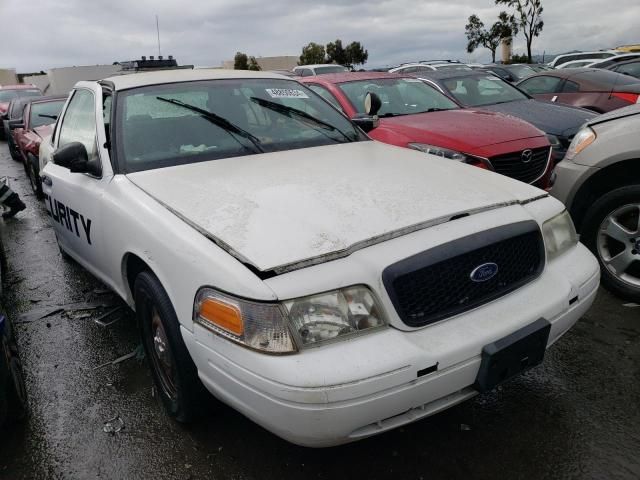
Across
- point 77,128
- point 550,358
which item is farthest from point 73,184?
point 550,358

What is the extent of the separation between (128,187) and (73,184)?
93cm

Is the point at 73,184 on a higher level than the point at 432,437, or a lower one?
higher

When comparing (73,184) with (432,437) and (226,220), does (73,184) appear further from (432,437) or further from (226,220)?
(432,437)

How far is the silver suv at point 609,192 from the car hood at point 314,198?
1345 mm

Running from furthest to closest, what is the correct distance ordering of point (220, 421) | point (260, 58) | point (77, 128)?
point (260, 58)
point (77, 128)
point (220, 421)

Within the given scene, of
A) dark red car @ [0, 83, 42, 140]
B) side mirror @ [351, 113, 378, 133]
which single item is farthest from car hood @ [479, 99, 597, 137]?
dark red car @ [0, 83, 42, 140]

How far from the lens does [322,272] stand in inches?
75.8

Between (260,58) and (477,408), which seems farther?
(260,58)

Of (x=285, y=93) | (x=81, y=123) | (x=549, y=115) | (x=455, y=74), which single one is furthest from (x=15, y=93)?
(x=285, y=93)

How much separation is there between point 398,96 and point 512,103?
173cm

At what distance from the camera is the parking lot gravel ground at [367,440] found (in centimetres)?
232

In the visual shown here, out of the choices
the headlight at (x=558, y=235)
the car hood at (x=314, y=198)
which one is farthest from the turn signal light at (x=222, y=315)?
the headlight at (x=558, y=235)

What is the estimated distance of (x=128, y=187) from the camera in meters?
2.76

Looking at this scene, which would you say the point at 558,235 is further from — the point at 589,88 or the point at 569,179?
the point at 589,88
